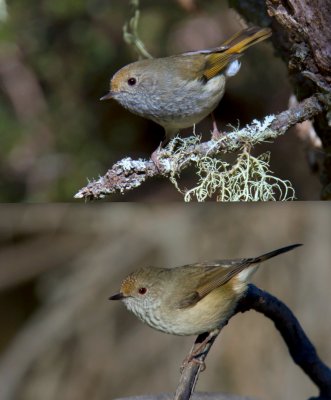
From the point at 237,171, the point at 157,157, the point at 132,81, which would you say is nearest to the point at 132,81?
the point at 132,81

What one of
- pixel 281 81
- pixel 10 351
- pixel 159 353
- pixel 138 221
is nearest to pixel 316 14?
pixel 281 81

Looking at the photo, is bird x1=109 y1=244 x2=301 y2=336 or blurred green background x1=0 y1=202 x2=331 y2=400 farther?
blurred green background x1=0 y1=202 x2=331 y2=400

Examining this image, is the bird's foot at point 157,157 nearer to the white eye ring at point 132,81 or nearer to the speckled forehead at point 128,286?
the white eye ring at point 132,81

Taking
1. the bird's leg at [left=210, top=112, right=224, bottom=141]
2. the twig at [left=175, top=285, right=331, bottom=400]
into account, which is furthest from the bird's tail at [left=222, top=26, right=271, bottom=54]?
the twig at [left=175, top=285, right=331, bottom=400]

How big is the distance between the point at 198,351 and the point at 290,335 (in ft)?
0.68

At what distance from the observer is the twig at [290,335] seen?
1.60 metres

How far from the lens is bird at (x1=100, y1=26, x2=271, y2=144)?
133 centimetres

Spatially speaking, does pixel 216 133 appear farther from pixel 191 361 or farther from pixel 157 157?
pixel 191 361

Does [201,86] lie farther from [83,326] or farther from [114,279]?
[83,326]

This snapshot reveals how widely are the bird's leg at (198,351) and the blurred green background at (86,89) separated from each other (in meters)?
0.29

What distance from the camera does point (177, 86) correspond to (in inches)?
53.6

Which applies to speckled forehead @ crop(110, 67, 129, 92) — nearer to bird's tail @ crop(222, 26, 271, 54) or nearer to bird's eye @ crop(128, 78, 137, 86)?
bird's eye @ crop(128, 78, 137, 86)

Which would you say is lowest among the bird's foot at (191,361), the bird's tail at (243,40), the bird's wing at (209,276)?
the bird's foot at (191,361)

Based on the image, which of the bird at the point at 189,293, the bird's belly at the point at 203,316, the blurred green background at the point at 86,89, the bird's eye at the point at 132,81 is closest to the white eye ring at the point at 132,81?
the bird's eye at the point at 132,81
